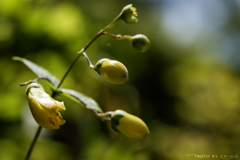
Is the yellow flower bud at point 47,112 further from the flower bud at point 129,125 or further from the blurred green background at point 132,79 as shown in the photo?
the blurred green background at point 132,79

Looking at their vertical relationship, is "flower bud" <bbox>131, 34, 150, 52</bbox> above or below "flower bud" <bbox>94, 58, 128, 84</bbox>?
above

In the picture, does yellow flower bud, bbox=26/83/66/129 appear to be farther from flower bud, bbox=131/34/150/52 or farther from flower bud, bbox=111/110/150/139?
flower bud, bbox=131/34/150/52

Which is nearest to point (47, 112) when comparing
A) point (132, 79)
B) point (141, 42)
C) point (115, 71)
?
point (115, 71)

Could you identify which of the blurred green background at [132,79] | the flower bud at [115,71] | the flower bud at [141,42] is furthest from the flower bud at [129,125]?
the blurred green background at [132,79]

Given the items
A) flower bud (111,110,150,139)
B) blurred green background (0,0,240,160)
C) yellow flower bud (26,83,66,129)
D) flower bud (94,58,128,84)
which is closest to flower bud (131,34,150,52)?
flower bud (94,58,128,84)

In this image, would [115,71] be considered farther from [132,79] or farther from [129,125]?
[132,79]
